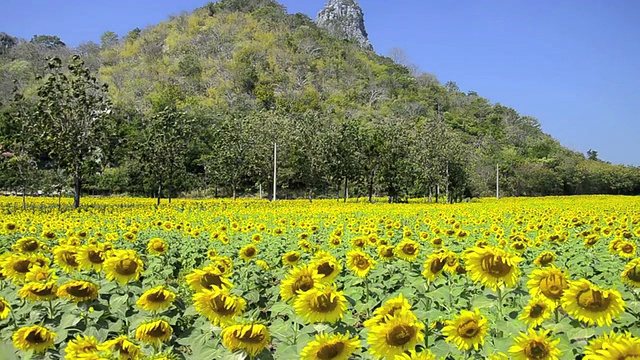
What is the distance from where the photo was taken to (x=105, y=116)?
20.1 m

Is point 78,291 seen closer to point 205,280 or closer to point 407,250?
point 205,280

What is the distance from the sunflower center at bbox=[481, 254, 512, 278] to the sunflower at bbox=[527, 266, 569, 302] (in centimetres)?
13

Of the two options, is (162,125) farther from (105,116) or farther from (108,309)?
(108,309)

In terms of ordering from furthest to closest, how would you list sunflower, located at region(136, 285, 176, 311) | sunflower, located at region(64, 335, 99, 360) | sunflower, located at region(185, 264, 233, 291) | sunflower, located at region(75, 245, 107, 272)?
sunflower, located at region(75, 245, 107, 272), sunflower, located at region(185, 264, 233, 291), sunflower, located at region(136, 285, 176, 311), sunflower, located at region(64, 335, 99, 360)

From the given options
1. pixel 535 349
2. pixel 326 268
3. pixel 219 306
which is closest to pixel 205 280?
pixel 219 306

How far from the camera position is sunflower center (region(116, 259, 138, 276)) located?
3.07 m

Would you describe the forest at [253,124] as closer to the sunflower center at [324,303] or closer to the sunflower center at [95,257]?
the sunflower center at [95,257]

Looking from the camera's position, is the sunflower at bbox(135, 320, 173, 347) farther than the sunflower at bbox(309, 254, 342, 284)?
No

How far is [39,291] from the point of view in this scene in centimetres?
280

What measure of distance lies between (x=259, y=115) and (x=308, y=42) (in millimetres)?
60999

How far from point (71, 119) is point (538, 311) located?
19.7m

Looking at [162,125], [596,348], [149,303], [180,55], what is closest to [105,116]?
[162,125]

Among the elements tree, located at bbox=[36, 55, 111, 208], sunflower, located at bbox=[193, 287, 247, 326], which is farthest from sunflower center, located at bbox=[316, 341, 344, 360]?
tree, located at bbox=[36, 55, 111, 208]

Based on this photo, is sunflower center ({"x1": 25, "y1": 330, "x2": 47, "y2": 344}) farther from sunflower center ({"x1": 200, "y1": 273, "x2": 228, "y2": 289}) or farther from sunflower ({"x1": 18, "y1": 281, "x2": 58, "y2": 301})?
sunflower center ({"x1": 200, "y1": 273, "x2": 228, "y2": 289})
